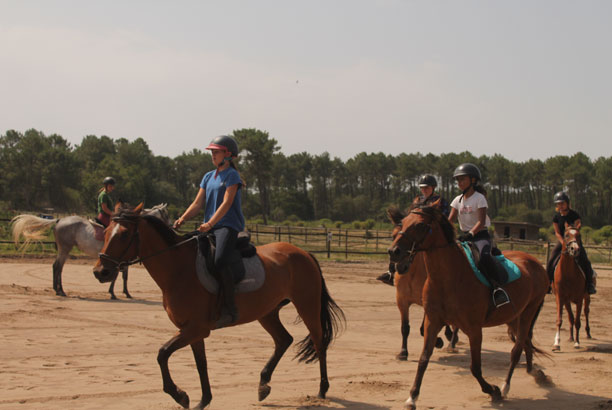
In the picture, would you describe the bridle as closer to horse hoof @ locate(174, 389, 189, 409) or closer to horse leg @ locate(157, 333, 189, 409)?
horse leg @ locate(157, 333, 189, 409)

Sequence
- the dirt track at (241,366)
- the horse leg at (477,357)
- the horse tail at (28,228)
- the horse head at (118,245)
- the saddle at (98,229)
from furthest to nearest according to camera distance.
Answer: the saddle at (98,229)
the horse tail at (28,228)
the horse leg at (477,357)
the dirt track at (241,366)
the horse head at (118,245)

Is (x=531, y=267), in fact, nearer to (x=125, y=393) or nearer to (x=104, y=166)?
(x=125, y=393)

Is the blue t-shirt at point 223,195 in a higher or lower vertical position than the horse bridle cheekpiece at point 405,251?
higher

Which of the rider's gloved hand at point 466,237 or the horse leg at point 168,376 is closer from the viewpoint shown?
the horse leg at point 168,376

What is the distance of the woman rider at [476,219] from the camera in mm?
6922

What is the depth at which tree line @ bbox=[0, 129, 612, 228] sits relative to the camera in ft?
265

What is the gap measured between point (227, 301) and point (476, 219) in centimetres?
338

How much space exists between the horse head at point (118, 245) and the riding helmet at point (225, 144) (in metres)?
1.07

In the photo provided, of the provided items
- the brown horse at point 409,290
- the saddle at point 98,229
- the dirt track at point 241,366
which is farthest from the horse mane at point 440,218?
the saddle at point 98,229

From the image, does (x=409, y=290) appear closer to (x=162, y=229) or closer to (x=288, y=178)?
(x=162, y=229)

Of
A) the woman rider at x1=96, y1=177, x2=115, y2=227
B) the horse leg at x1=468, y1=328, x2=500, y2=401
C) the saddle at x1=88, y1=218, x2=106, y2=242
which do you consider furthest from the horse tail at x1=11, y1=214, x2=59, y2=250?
the horse leg at x1=468, y1=328, x2=500, y2=401

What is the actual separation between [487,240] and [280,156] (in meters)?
112

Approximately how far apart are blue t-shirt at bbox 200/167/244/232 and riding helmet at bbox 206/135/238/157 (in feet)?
0.68

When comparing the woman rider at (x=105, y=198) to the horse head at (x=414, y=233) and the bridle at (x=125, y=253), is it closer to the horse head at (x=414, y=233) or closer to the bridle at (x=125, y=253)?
the bridle at (x=125, y=253)
